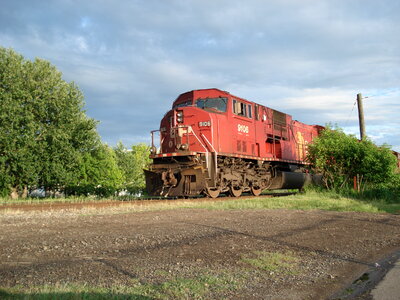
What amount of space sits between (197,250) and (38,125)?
18255 millimetres

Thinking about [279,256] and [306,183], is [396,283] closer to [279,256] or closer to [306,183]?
[279,256]

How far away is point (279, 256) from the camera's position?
4.95 meters

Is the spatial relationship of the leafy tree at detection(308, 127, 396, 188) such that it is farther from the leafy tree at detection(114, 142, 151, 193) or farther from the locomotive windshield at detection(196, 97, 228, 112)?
the leafy tree at detection(114, 142, 151, 193)

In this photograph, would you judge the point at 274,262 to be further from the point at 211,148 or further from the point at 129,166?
the point at 129,166

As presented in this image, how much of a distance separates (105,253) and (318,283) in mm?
2731

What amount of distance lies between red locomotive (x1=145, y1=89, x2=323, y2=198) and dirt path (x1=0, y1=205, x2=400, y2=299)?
17.0 feet

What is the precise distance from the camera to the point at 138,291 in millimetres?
3428

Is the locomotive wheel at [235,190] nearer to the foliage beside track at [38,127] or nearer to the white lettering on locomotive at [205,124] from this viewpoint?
the white lettering on locomotive at [205,124]

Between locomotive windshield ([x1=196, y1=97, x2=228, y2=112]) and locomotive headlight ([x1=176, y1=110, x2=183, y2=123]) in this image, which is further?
locomotive windshield ([x1=196, y1=97, x2=228, y2=112])

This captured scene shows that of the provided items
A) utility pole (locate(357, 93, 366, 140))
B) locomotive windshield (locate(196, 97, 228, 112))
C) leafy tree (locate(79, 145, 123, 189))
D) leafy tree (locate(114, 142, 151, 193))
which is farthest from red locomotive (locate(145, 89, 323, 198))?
leafy tree (locate(114, 142, 151, 193))

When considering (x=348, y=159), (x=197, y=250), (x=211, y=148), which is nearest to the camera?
(x=197, y=250)

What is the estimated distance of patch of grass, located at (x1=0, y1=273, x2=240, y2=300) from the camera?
10.4ft

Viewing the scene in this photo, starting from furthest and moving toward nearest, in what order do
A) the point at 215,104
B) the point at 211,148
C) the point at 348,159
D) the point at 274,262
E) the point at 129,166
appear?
the point at 129,166 → the point at 348,159 → the point at 215,104 → the point at 211,148 → the point at 274,262

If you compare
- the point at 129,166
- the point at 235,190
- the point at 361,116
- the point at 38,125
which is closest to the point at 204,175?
the point at 235,190
